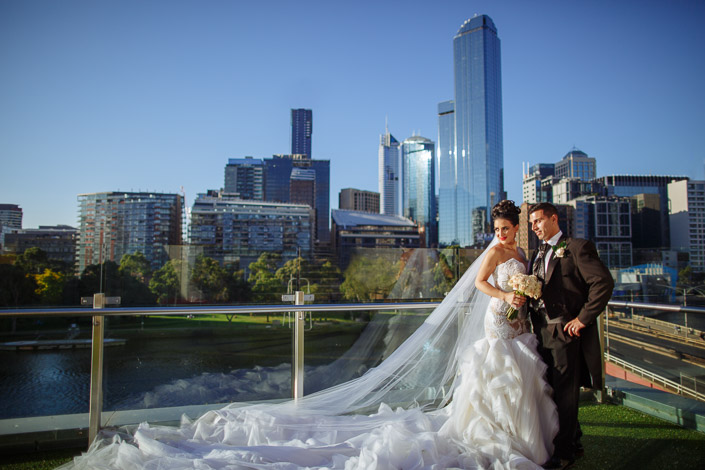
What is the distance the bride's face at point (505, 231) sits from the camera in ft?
8.03

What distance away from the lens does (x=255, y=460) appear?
202 centimetres

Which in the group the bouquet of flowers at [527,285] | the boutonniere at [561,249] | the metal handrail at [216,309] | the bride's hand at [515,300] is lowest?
the metal handrail at [216,309]

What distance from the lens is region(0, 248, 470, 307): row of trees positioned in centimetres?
1540

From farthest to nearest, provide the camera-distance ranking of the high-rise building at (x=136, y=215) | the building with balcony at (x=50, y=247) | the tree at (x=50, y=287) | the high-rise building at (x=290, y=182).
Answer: the high-rise building at (x=290, y=182)
the high-rise building at (x=136, y=215)
the building with balcony at (x=50, y=247)
the tree at (x=50, y=287)

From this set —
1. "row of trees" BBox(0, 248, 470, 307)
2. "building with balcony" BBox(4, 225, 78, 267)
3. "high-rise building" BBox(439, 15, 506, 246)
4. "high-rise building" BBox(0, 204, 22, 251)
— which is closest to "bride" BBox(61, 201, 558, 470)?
"row of trees" BBox(0, 248, 470, 307)

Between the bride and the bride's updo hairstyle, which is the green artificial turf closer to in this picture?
the bride

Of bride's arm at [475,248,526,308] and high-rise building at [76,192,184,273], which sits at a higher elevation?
high-rise building at [76,192,184,273]

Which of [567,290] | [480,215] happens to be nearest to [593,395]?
[567,290]

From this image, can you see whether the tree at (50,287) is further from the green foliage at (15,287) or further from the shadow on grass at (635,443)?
the shadow on grass at (635,443)

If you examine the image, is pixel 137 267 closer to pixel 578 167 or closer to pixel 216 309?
pixel 216 309

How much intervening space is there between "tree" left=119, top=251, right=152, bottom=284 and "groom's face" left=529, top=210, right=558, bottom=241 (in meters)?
16.0

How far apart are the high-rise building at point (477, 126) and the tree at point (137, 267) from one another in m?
118

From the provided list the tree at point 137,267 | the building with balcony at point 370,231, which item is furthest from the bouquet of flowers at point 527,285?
the building with balcony at point 370,231

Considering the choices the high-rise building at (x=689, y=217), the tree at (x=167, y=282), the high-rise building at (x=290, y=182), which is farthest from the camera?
the high-rise building at (x=290, y=182)
